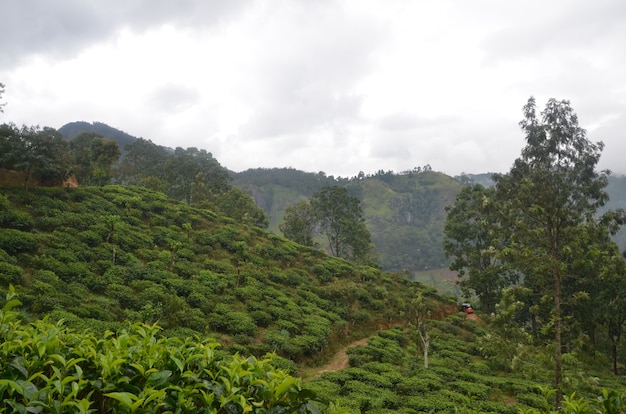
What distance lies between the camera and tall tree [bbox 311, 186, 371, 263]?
46.0 metres

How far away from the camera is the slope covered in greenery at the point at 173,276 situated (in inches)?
525

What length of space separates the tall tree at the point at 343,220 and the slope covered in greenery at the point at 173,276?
1822 cm

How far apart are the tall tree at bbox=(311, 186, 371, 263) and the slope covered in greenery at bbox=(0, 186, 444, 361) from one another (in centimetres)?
1822

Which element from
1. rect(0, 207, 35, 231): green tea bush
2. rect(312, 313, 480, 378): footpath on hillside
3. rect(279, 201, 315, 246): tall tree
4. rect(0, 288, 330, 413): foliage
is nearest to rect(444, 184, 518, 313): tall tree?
rect(312, 313, 480, 378): footpath on hillside

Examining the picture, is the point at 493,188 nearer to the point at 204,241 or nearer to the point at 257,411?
the point at 204,241

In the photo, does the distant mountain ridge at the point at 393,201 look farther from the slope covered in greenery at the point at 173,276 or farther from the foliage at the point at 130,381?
the foliage at the point at 130,381

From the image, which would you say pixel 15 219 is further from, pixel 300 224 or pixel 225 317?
pixel 300 224

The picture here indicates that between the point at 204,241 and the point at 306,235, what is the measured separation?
23.7 m

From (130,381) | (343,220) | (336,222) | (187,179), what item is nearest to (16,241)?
(130,381)

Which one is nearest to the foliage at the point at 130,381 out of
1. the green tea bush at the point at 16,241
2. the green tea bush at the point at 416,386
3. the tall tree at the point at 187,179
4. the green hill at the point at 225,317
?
the green hill at the point at 225,317

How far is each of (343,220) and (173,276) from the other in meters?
30.2

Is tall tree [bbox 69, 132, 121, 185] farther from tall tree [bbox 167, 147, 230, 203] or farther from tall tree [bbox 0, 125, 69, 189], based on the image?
tall tree [bbox 0, 125, 69, 189]

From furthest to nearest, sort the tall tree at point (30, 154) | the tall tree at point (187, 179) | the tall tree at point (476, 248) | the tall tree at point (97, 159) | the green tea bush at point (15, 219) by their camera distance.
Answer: the tall tree at point (187, 179), the tall tree at point (97, 159), the tall tree at point (476, 248), the tall tree at point (30, 154), the green tea bush at point (15, 219)

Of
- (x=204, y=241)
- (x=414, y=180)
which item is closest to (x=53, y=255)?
(x=204, y=241)
